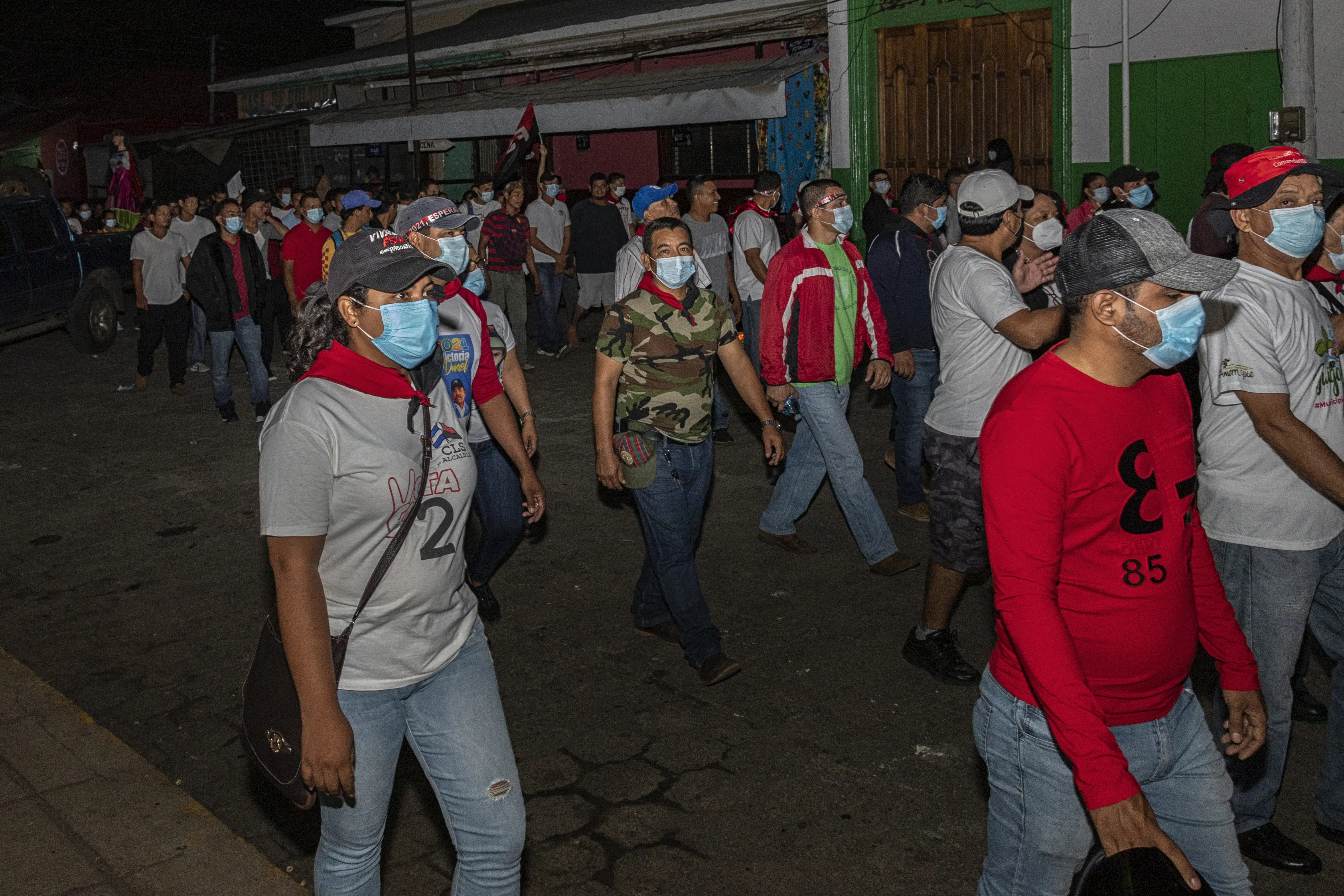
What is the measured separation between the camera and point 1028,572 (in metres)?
2.56

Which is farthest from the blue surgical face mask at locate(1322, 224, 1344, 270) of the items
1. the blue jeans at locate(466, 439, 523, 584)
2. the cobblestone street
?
the blue jeans at locate(466, 439, 523, 584)

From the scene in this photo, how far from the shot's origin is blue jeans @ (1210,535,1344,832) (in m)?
3.76

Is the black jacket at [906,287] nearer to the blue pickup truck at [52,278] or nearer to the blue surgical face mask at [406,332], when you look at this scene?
the blue surgical face mask at [406,332]

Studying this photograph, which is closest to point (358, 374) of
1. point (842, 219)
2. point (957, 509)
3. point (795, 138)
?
point (957, 509)

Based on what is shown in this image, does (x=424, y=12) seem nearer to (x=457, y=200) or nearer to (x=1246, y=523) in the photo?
(x=457, y=200)

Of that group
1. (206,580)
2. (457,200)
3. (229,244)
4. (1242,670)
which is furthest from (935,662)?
(457,200)

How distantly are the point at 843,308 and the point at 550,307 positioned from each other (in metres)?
8.32

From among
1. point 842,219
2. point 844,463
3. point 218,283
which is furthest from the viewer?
point 218,283

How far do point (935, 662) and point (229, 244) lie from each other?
8.62 metres

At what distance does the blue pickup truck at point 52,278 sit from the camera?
15.8 meters

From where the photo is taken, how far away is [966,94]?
1639 cm

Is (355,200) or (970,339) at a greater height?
(355,200)

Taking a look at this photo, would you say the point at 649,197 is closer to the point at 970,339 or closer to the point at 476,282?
the point at 476,282

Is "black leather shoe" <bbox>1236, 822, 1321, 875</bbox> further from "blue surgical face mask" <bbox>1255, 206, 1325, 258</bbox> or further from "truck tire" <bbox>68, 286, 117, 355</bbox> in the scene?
"truck tire" <bbox>68, 286, 117, 355</bbox>
